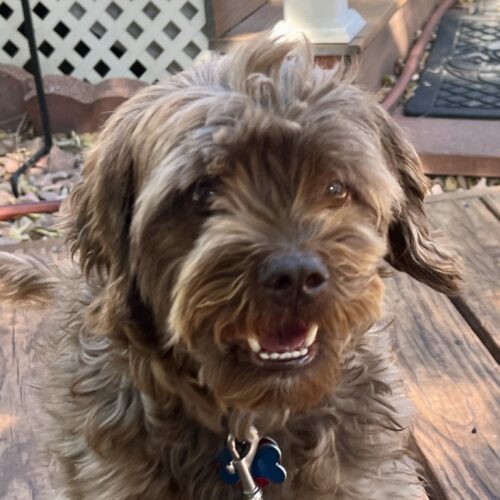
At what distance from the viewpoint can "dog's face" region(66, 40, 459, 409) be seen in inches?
61.4

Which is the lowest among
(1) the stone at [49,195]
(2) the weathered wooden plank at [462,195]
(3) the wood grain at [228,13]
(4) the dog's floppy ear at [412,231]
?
(1) the stone at [49,195]

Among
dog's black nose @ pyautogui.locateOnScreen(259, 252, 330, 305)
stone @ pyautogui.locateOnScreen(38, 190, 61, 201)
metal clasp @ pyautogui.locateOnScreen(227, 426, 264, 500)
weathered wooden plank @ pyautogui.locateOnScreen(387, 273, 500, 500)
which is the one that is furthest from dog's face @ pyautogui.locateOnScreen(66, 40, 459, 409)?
stone @ pyautogui.locateOnScreen(38, 190, 61, 201)

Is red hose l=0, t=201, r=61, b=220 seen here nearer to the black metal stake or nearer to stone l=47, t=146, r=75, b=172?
the black metal stake

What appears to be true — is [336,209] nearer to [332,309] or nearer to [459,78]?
[332,309]

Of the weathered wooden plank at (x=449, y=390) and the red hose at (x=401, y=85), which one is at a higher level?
the weathered wooden plank at (x=449, y=390)

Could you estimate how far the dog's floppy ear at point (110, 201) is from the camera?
1790mm

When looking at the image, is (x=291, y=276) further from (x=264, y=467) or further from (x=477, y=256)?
(x=477, y=256)

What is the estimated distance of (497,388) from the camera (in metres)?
2.37

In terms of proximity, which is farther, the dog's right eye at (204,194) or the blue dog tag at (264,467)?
the blue dog tag at (264,467)

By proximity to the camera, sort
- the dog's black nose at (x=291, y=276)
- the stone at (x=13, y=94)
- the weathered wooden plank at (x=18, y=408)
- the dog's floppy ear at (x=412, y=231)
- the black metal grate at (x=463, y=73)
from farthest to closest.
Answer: the stone at (x=13, y=94), the black metal grate at (x=463, y=73), the weathered wooden plank at (x=18, y=408), the dog's floppy ear at (x=412, y=231), the dog's black nose at (x=291, y=276)

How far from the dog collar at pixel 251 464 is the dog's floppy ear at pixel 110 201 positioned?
1.47ft

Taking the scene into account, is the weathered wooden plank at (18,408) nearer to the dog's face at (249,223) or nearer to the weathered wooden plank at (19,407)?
the weathered wooden plank at (19,407)

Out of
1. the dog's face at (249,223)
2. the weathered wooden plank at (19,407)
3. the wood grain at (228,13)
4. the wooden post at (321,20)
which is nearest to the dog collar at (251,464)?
the dog's face at (249,223)

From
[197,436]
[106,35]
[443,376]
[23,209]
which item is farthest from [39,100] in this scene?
[197,436]
